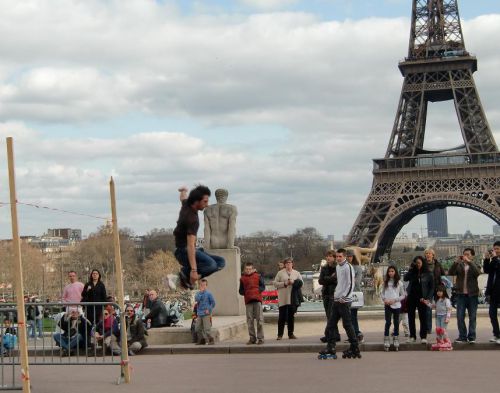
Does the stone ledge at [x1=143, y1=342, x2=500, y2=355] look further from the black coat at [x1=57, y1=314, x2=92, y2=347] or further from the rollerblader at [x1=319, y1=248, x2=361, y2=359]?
the black coat at [x1=57, y1=314, x2=92, y2=347]

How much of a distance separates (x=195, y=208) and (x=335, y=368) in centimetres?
311

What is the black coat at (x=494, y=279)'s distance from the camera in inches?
598

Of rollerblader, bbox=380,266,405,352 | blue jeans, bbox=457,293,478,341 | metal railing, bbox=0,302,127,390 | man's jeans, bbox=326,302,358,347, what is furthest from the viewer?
rollerblader, bbox=380,266,405,352

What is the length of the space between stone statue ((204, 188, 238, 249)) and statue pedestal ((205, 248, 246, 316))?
26cm

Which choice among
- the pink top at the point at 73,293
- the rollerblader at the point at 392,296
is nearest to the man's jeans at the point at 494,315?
the rollerblader at the point at 392,296

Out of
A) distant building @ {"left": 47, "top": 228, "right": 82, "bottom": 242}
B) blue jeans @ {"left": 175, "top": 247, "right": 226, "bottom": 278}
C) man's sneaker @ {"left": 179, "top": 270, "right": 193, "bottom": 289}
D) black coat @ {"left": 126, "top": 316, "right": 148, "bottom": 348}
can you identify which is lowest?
black coat @ {"left": 126, "top": 316, "right": 148, "bottom": 348}

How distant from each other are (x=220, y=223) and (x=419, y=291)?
560cm

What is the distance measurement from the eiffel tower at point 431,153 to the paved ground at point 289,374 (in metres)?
58.4

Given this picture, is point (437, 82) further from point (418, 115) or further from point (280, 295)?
point (280, 295)

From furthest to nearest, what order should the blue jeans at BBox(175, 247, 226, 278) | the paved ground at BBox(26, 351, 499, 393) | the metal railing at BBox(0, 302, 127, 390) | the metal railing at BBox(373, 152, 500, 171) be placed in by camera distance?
the metal railing at BBox(373, 152, 500, 171) → the metal railing at BBox(0, 302, 127, 390) → the blue jeans at BBox(175, 247, 226, 278) → the paved ground at BBox(26, 351, 499, 393)

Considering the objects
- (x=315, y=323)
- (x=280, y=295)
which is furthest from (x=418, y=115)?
(x=280, y=295)

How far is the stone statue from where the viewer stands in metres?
20.1

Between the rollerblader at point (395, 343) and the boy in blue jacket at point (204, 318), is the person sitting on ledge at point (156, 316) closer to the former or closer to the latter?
the boy in blue jacket at point (204, 318)

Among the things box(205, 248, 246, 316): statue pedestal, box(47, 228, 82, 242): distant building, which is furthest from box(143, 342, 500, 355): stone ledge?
box(47, 228, 82, 242): distant building
